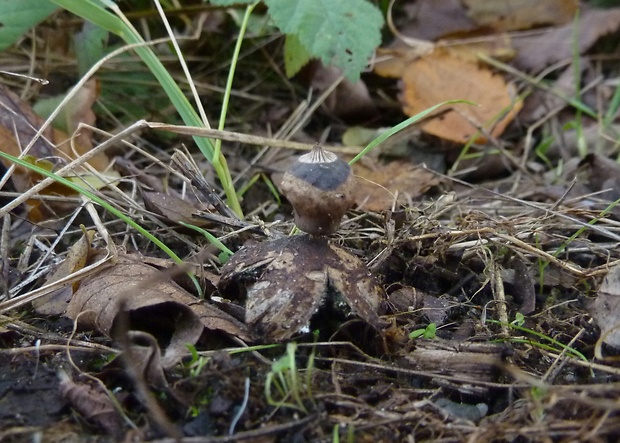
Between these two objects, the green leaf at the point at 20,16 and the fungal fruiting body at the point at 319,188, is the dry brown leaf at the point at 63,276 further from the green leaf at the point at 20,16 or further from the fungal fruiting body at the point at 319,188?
the green leaf at the point at 20,16

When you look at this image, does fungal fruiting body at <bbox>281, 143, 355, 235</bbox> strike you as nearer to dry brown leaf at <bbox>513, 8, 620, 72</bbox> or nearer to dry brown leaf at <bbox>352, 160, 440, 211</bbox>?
dry brown leaf at <bbox>352, 160, 440, 211</bbox>

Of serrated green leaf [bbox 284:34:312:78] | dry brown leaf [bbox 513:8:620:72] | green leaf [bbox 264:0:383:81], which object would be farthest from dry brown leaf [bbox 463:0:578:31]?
green leaf [bbox 264:0:383:81]

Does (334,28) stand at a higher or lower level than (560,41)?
higher

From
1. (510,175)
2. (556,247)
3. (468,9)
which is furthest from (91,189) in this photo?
(468,9)

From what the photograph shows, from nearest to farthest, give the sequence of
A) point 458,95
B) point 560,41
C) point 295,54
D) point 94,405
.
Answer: point 94,405, point 295,54, point 458,95, point 560,41

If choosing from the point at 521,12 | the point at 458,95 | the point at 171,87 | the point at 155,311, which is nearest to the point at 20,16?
the point at 171,87

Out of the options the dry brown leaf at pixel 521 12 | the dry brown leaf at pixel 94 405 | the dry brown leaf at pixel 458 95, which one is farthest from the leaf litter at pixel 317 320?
the dry brown leaf at pixel 521 12

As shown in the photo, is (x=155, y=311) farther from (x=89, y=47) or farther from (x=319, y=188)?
(x=89, y=47)
